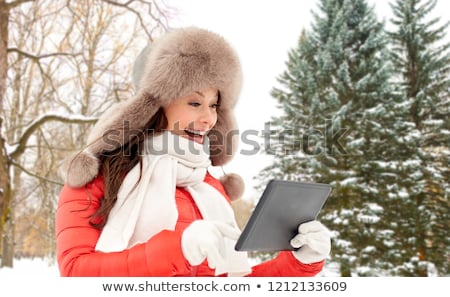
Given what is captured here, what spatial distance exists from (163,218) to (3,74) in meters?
4.43

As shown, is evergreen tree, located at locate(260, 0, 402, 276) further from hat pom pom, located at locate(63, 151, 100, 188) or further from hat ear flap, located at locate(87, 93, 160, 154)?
hat pom pom, located at locate(63, 151, 100, 188)

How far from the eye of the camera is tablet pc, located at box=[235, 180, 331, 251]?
1.05 m

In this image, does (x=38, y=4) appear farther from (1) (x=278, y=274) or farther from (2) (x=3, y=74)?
(1) (x=278, y=274)

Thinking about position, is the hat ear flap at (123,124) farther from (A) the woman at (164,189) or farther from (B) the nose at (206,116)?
(B) the nose at (206,116)

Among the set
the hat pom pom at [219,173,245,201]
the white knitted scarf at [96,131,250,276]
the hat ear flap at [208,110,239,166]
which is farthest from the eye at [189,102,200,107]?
the hat pom pom at [219,173,245,201]

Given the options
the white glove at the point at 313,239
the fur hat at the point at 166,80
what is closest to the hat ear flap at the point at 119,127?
the fur hat at the point at 166,80

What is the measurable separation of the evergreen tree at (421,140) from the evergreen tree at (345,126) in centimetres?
28

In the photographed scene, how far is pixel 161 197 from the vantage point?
1267 millimetres

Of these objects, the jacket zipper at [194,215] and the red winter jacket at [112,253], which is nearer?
the red winter jacket at [112,253]

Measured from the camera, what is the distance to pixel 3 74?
197 inches

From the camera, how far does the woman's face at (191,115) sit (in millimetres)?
1411

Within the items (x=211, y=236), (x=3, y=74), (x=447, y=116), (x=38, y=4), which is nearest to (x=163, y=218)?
(x=211, y=236)

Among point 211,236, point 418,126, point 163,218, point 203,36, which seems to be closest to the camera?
point 211,236

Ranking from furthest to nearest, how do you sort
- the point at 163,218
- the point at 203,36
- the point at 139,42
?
the point at 139,42, the point at 203,36, the point at 163,218
